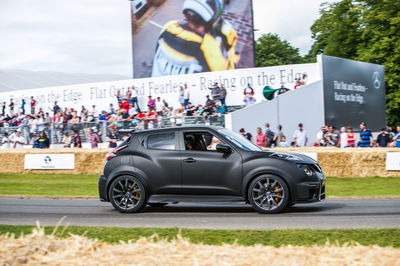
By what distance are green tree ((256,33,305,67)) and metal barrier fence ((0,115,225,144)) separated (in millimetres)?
56970

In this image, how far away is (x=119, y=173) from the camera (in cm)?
1201

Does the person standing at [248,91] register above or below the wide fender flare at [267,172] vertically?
above

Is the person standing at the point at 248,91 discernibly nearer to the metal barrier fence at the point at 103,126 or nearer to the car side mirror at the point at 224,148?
the metal barrier fence at the point at 103,126

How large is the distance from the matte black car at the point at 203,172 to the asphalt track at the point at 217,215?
32 cm

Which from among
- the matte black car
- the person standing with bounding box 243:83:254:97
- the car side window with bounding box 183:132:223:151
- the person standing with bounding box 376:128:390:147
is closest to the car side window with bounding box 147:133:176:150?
the matte black car

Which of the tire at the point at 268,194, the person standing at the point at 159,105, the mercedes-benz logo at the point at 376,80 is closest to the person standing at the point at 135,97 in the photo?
the person standing at the point at 159,105

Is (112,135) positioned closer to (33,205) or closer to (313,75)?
(313,75)

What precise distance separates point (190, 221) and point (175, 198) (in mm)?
1298

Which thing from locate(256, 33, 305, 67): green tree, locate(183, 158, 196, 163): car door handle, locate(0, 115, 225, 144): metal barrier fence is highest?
locate(256, 33, 305, 67): green tree

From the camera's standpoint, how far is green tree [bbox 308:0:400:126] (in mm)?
46781

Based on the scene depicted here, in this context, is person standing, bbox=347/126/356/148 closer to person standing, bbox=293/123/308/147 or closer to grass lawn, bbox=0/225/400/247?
person standing, bbox=293/123/308/147

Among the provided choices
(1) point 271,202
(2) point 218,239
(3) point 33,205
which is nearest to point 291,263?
(2) point 218,239

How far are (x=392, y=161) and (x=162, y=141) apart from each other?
10.8 meters

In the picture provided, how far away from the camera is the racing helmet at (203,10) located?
38719mm
